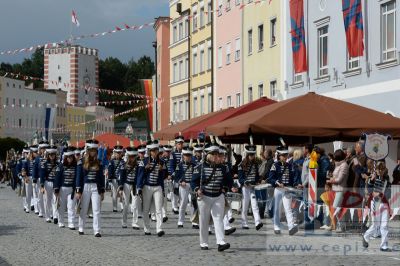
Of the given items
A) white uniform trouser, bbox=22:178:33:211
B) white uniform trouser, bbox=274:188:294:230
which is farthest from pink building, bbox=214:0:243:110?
white uniform trouser, bbox=274:188:294:230

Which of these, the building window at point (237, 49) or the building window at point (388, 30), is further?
the building window at point (237, 49)

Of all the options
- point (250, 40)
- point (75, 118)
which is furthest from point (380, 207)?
point (75, 118)

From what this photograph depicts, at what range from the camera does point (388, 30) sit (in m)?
33.3

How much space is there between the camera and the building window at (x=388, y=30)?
3291cm

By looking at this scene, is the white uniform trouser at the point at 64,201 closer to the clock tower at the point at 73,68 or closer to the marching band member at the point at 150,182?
the marching band member at the point at 150,182

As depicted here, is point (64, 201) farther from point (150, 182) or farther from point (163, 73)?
point (163, 73)

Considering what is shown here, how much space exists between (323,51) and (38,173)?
15.3m

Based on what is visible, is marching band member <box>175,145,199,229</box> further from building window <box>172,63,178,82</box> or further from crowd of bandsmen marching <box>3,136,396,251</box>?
building window <box>172,63,178,82</box>

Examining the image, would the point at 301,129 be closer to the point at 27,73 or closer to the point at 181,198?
the point at 181,198

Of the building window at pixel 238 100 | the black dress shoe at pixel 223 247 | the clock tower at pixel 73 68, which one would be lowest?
the black dress shoe at pixel 223 247

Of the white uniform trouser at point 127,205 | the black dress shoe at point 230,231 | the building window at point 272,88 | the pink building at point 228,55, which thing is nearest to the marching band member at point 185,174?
the white uniform trouser at point 127,205

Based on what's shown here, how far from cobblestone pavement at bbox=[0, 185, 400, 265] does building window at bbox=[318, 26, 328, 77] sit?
16168 millimetres

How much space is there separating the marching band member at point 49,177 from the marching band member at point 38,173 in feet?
0.66

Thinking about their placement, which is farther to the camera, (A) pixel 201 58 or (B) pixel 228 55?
(A) pixel 201 58
